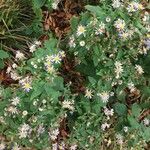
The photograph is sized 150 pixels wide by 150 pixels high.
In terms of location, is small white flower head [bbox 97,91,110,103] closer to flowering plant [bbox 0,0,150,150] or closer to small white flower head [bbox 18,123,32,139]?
flowering plant [bbox 0,0,150,150]

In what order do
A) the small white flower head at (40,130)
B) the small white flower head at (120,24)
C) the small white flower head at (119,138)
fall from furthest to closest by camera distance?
the small white flower head at (119,138) → the small white flower head at (40,130) → the small white flower head at (120,24)

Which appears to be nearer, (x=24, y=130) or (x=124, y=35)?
(x=124, y=35)

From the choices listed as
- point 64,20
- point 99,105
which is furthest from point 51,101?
point 64,20

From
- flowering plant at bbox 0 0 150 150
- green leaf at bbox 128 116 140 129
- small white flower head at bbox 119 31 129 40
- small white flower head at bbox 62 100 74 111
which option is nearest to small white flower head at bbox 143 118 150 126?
flowering plant at bbox 0 0 150 150

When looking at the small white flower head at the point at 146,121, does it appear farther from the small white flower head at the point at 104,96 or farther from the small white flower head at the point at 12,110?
the small white flower head at the point at 12,110

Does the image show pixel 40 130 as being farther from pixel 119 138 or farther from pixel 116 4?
pixel 116 4

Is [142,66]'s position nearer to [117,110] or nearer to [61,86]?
[117,110]

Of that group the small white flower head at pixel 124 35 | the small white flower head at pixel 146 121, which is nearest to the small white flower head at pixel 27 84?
the small white flower head at pixel 124 35

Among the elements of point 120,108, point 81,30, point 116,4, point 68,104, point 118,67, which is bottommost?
point 120,108

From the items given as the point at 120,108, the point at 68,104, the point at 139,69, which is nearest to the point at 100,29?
the point at 139,69

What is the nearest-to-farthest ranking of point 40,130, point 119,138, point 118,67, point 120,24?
1. point 120,24
2. point 118,67
3. point 40,130
4. point 119,138

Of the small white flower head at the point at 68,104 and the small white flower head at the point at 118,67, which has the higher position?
the small white flower head at the point at 118,67
